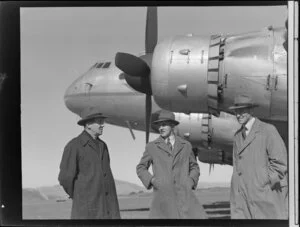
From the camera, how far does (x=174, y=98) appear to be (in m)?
9.36

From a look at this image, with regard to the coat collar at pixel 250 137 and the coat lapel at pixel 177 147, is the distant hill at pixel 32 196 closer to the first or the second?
the coat lapel at pixel 177 147

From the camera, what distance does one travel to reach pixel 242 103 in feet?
28.4

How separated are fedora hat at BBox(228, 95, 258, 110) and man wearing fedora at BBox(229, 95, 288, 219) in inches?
11.4

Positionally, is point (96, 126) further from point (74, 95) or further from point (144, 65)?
point (144, 65)

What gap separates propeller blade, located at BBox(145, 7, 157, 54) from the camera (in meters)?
8.43

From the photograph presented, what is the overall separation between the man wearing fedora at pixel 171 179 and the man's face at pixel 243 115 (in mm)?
779

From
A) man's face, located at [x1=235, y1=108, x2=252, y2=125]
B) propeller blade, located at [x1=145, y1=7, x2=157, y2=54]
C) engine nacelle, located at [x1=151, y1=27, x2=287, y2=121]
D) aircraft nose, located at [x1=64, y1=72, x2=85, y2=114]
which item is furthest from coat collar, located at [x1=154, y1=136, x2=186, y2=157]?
propeller blade, located at [x1=145, y1=7, x2=157, y2=54]

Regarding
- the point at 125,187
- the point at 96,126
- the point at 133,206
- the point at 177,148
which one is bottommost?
the point at 133,206

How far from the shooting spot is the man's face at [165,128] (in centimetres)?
869

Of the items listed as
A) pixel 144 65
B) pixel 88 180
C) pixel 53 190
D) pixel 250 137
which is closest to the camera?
pixel 250 137

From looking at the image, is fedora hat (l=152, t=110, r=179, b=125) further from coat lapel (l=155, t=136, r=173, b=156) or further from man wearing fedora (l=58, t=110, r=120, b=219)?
man wearing fedora (l=58, t=110, r=120, b=219)

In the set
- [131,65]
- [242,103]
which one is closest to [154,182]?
[242,103]

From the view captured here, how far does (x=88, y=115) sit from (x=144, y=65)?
1196 mm

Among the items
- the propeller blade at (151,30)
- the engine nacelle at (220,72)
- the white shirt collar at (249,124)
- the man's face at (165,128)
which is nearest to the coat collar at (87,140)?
the man's face at (165,128)
